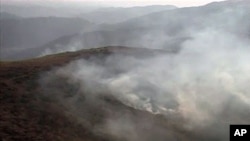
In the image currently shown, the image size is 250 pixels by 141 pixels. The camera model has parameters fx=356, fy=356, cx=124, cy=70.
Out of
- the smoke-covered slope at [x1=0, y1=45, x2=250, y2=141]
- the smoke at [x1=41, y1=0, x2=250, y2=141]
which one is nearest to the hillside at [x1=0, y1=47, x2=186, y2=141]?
the smoke-covered slope at [x1=0, y1=45, x2=250, y2=141]

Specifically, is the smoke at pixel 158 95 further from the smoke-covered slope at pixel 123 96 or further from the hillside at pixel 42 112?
the hillside at pixel 42 112

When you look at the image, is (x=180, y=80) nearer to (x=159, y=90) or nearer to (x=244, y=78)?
(x=159, y=90)

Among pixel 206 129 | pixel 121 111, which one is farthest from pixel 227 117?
pixel 121 111

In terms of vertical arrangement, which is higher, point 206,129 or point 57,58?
A: point 57,58

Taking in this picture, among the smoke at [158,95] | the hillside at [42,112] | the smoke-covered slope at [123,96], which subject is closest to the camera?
the hillside at [42,112]

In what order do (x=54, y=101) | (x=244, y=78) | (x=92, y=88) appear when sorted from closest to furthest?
(x=54, y=101), (x=92, y=88), (x=244, y=78)

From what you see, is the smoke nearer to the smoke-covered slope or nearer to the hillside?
the smoke-covered slope

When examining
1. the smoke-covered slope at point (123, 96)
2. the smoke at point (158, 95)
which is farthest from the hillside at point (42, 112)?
the smoke at point (158, 95)

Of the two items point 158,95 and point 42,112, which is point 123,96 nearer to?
point 158,95
